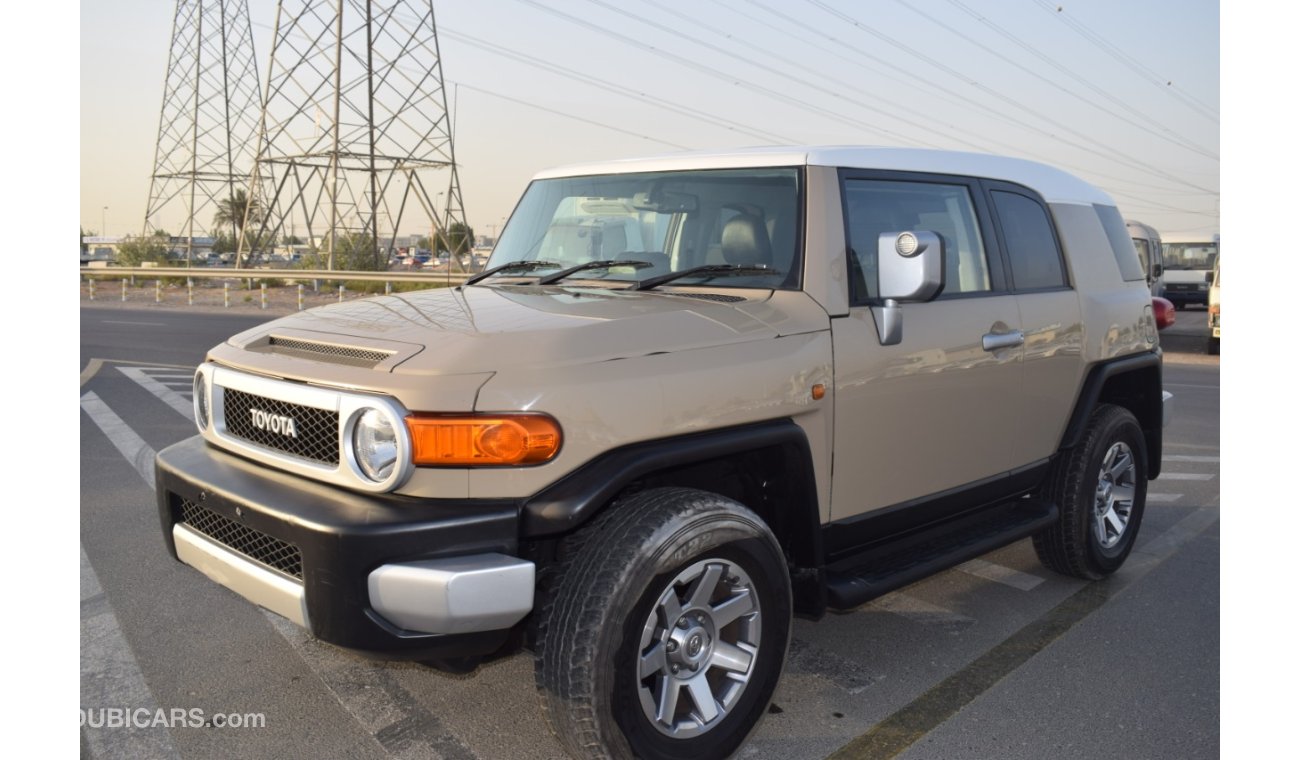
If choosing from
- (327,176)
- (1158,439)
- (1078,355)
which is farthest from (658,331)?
(327,176)

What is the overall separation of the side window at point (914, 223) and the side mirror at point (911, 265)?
175 mm

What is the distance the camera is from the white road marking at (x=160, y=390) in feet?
32.8

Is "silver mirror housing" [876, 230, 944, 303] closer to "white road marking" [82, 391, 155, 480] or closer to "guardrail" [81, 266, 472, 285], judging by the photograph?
"white road marking" [82, 391, 155, 480]

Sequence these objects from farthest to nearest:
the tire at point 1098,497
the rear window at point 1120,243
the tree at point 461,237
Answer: the tree at point 461,237 → the rear window at point 1120,243 → the tire at point 1098,497

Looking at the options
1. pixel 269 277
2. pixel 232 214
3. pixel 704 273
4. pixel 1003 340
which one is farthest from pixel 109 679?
pixel 232 214

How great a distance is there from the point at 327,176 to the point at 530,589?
133 ft

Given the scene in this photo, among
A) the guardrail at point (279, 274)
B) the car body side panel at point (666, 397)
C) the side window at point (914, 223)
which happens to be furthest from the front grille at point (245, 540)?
the guardrail at point (279, 274)

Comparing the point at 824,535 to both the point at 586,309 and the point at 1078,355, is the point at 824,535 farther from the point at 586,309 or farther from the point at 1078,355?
the point at 1078,355

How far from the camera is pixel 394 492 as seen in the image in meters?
2.92

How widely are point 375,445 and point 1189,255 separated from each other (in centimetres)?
3482

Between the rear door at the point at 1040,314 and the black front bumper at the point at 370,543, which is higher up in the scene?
the rear door at the point at 1040,314

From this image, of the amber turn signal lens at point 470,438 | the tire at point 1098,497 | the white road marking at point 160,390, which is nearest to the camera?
the amber turn signal lens at point 470,438

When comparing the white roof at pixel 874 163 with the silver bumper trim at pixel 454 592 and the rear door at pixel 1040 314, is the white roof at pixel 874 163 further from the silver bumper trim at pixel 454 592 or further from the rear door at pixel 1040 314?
the silver bumper trim at pixel 454 592

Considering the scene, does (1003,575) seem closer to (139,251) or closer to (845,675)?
(845,675)
